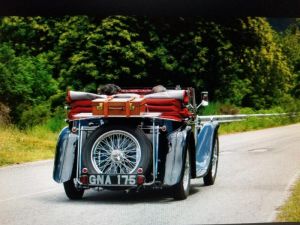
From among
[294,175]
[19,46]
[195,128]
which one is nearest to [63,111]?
[19,46]

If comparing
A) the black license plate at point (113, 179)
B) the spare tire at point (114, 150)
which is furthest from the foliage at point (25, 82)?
the black license plate at point (113, 179)

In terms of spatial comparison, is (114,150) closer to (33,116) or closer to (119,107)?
(119,107)

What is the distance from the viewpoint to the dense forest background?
5.90 meters

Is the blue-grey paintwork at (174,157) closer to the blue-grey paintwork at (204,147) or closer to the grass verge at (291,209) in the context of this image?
the blue-grey paintwork at (204,147)

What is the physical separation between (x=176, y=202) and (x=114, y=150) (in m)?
0.71

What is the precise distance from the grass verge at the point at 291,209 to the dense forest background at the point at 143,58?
1315 millimetres

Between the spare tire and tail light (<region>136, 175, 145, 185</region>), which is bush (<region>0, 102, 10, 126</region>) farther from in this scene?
tail light (<region>136, 175, 145, 185</region>)

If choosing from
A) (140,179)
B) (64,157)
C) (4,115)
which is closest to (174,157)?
(140,179)

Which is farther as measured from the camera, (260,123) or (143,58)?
(260,123)

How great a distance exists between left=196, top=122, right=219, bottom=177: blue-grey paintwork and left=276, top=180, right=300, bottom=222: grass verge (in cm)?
70

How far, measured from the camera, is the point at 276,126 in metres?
6.55

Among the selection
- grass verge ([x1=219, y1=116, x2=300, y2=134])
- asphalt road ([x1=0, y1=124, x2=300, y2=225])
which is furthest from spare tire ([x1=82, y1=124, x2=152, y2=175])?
grass verge ([x1=219, y1=116, x2=300, y2=134])

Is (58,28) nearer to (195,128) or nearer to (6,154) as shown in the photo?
(6,154)

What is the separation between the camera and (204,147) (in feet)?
17.1
